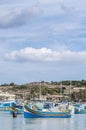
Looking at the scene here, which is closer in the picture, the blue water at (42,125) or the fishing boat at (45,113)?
the blue water at (42,125)

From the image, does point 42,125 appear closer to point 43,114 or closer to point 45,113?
point 43,114

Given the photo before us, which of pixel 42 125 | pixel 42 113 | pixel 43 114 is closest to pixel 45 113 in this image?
pixel 43 114

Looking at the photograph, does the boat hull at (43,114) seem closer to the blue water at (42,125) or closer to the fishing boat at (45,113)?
the fishing boat at (45,113)

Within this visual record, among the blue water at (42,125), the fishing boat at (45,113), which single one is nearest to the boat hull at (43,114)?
the fishing boat at (45,113)

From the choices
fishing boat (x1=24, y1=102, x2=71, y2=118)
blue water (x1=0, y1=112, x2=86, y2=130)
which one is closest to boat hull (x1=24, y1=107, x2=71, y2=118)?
fishing boat (x1=24, y1=102, x2=71, y2=118)

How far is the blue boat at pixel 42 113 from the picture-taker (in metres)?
127

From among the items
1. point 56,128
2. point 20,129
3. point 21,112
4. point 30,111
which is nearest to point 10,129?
point 20,129

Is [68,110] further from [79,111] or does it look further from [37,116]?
[79,111]

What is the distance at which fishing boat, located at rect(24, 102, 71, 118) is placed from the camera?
415 ft

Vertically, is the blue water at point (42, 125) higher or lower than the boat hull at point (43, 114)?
lower

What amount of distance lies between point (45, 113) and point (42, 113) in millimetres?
1050

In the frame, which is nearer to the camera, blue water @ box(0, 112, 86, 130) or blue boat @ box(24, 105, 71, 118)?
blue water @ box(0, 112, 86, 130)

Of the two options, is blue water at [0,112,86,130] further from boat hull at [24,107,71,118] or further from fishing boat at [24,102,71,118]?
fishing boat at [24,102,71,118]

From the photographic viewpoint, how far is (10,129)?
9200 centimetres
